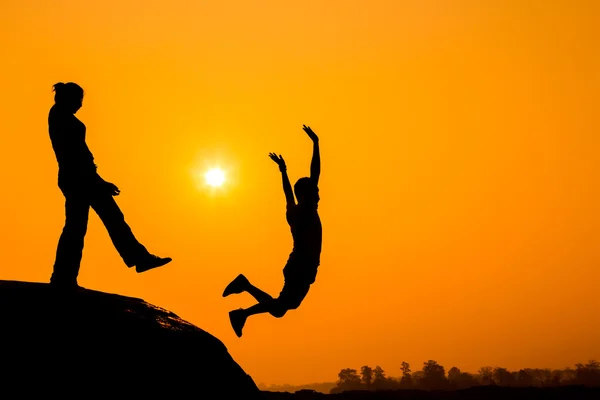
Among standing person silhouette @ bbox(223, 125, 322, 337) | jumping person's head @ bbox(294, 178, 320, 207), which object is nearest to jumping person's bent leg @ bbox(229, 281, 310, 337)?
standing person silhouette @ bbox(223, 125, 322, 337)

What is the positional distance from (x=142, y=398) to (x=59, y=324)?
4.10 feet

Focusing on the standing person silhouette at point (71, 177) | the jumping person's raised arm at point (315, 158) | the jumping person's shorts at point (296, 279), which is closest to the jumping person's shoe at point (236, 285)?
the jumping person's shorts at point (296, 279)

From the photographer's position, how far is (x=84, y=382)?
786cm

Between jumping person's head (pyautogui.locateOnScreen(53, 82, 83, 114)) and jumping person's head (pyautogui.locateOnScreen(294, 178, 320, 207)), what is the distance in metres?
3.53

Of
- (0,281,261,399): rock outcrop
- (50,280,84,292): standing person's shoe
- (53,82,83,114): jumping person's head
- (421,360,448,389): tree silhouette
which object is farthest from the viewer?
(421,360,448,389): tree silhouette

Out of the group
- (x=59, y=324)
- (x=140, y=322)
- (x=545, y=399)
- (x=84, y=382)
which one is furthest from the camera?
(x=545, y=399)

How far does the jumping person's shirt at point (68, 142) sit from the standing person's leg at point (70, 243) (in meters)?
0.31

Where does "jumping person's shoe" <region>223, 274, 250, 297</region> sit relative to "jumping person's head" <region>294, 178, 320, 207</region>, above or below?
below

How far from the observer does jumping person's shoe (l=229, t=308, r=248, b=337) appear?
470 inches

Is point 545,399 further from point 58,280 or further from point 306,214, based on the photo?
point 58,280

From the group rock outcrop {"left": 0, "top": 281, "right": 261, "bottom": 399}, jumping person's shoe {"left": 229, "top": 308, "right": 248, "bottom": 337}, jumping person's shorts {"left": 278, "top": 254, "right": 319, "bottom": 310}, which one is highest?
jumping person's shorts {"left": 278, "top": 254, "right": 319, "bottom": 310}

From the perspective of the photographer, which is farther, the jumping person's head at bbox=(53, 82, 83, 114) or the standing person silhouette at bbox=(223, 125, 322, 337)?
the standing person silhouette at bbox=(223, 125, 322, 337)

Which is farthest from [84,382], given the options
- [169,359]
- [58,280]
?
[58,280]

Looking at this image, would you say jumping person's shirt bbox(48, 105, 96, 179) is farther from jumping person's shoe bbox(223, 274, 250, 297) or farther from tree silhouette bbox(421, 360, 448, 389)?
tree silhouette bbox(421, 360, 448, 389)
